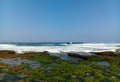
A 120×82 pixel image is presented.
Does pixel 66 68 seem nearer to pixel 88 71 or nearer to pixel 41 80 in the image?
pixel 88 71

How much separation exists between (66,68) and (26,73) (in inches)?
80.7

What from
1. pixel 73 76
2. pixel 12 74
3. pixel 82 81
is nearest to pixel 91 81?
pixel 82 81

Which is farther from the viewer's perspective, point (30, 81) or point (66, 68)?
point (66, 68)

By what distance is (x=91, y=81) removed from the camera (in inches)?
350

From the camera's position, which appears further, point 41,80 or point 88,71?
point 88,71

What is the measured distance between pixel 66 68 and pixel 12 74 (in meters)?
2.68

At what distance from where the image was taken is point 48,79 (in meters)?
9.02

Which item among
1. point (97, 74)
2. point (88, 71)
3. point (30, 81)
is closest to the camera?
point (30, 81)

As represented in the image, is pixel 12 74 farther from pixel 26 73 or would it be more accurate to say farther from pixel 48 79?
pixel 48 79

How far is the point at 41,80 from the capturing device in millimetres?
8945

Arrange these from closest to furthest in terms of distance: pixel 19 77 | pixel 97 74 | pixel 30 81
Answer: pixel 30 81
pixel 19 77
pixel 97 74

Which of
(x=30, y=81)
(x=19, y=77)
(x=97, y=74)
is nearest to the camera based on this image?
(x=30, y=81)

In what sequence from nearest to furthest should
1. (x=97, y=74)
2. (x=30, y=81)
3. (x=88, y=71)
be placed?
(x=30, y=81)
(x=97, y=74)
(x=88, y=71)

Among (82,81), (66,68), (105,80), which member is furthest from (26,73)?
(105,80)
